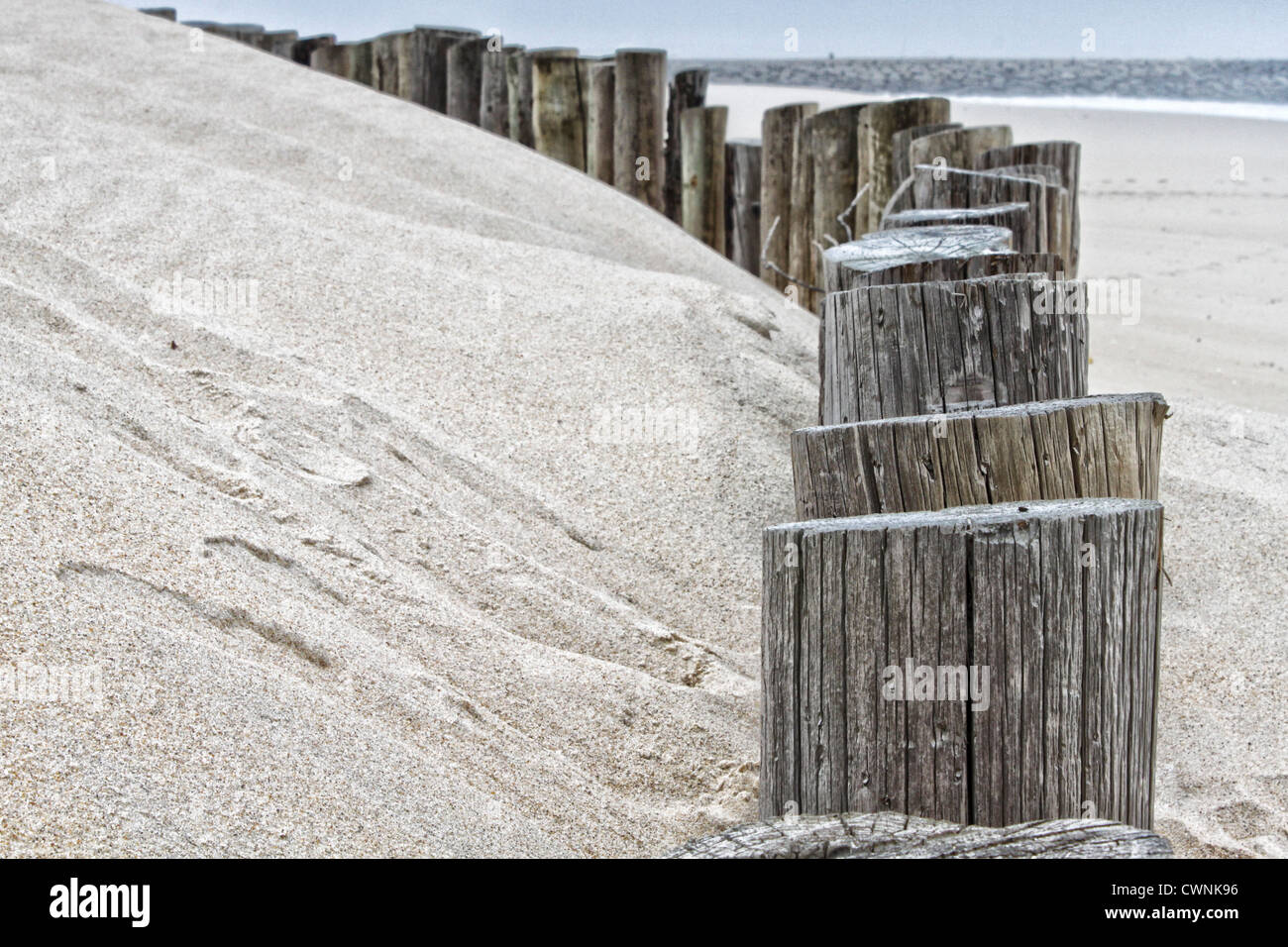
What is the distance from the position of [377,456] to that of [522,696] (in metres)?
1.03

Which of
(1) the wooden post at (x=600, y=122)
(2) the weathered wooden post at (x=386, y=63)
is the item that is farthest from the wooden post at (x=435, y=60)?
(1) the wooden post at (x=600, y=122)

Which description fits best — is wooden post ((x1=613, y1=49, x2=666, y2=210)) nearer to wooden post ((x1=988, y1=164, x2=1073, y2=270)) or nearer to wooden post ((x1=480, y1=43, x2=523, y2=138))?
wooden post ((x1=480, y1=43, x2=523, y2=138))

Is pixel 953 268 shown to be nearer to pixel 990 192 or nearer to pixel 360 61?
pixel 990 192

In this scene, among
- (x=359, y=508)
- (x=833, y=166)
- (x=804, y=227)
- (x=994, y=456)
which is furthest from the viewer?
(x=804, y=227)

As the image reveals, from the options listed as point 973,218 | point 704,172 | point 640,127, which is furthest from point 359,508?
point 640,127

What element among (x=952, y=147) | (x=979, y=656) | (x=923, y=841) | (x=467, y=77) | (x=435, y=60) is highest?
(x=435, y=60)

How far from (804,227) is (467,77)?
11.8ft

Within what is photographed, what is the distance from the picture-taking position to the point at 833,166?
20.5ft

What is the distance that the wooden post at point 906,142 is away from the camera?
17.7 ft

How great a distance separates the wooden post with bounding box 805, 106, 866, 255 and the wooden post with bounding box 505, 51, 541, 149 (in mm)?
2764

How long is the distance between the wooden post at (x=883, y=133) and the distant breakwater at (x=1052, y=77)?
23159mm

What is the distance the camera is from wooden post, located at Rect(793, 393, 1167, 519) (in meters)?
2.00
